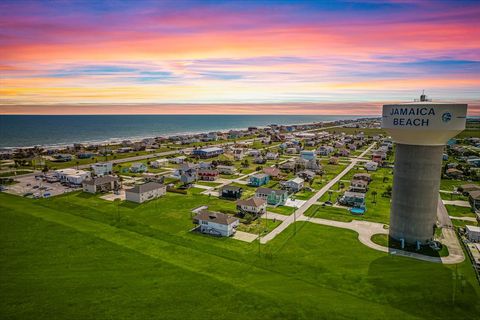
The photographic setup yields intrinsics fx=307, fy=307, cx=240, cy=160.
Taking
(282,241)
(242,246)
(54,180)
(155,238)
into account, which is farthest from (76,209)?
(282,241)

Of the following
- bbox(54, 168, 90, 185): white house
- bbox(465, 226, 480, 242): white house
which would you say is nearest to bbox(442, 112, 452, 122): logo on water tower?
bbox(465, 226, 480, 242): white house

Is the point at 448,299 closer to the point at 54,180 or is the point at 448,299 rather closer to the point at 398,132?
the point at 398,132

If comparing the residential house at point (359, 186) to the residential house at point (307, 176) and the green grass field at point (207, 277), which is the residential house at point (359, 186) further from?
the green grass field at point (207, 277)

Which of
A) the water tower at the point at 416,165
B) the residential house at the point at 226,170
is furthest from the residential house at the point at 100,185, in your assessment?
the water tower at the point at 416,165

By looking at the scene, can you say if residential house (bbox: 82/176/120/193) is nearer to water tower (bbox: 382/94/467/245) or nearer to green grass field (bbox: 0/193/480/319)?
green grass field (bbox: 0/193/480/319)

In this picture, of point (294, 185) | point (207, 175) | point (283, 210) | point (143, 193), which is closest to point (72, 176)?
point (143, 193)

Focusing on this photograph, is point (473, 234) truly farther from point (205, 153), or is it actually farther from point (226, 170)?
point (205, 153)
